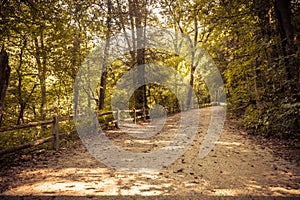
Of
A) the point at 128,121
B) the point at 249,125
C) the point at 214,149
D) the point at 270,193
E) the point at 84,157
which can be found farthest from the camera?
the point at 128,121

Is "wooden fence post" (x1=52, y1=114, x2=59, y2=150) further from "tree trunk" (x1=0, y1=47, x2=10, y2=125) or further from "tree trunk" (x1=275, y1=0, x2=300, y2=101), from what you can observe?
"tree trunk" (x1=275, y1=0, x2=300, y2=101)

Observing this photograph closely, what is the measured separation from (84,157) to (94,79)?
45.9 feet

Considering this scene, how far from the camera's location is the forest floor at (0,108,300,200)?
11.8 feet

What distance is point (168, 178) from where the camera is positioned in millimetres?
4297

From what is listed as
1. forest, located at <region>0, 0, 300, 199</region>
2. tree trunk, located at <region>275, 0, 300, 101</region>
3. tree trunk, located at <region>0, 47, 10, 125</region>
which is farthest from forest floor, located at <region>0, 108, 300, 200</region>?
tree trunk, located at <region>275, 0, 300, 101</region>

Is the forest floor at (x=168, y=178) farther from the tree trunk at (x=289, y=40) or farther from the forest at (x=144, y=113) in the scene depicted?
the tree trunk at (x=289, y=40)

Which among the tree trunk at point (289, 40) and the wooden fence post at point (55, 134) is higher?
the tree trunk at point (289, 40)

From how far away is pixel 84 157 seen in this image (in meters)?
6.04

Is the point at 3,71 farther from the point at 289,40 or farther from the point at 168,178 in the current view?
the point at 289,40

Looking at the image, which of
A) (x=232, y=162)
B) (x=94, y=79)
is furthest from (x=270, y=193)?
(x=94, y=79)

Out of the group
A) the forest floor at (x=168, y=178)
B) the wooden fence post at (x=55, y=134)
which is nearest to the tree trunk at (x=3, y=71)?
the forest floor at (x=168, y=178)

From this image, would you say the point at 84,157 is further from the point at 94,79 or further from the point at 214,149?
the point at 94,79

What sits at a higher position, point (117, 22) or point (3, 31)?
point (117, 22)

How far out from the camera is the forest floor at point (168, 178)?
359cm
